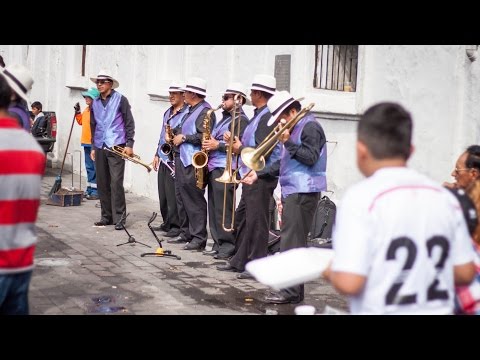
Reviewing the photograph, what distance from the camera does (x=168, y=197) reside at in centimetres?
1148

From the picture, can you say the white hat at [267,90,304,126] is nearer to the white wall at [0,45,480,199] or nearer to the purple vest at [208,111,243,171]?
the purple vest at [208,111,243,171]

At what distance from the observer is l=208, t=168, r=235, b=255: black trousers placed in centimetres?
995

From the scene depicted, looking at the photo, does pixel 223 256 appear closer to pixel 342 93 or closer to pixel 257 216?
pixel 257 216

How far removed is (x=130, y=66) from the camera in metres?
15.7

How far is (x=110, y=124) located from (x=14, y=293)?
7061mm

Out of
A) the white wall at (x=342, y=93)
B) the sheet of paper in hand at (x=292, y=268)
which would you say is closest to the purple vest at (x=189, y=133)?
the white wall at (x=342, y=93)

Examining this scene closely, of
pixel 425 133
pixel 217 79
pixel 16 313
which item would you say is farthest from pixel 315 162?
pixel 217 79

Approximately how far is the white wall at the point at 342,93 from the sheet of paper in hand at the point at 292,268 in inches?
229

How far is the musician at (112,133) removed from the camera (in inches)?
458

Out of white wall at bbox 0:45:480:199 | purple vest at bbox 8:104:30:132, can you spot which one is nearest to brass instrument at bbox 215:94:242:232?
white wall at bbox 0:45:480:199

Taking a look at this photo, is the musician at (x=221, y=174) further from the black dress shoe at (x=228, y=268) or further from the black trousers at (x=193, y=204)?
the black dress shoe at (x=228, y=268)

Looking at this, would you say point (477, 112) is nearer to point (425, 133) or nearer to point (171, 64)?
point (425, 133)

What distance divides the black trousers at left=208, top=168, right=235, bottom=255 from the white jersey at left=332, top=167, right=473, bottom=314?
6.53m
